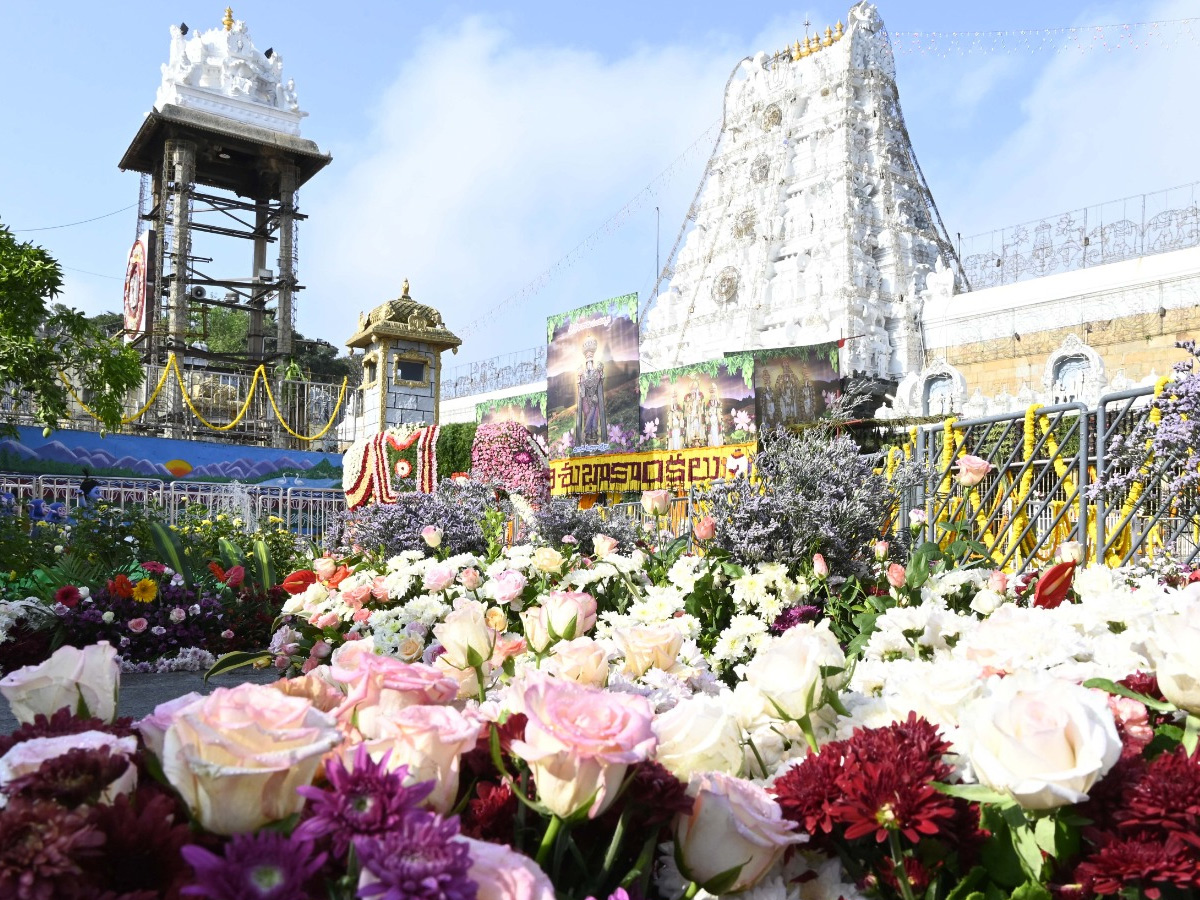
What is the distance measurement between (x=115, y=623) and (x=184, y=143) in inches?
1113

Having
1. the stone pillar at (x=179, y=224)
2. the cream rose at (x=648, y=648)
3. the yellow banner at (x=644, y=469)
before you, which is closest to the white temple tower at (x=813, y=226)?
the yellow banner at (x=644, y=469)

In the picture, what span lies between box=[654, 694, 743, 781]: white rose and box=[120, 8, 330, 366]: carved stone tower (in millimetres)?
30235

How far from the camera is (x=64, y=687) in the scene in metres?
1.16

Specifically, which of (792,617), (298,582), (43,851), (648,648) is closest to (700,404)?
(298,582)

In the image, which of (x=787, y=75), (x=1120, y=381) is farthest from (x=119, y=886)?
(x=787, y=75)

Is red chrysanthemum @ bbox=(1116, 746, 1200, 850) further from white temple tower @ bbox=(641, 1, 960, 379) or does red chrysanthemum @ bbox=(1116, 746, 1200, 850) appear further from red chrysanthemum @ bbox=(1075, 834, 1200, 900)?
white temple tower @ bbox=(641, 1, 960, 379)

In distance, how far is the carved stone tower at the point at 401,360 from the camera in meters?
13.9

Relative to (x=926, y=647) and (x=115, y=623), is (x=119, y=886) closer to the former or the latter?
(x=926, y=647)

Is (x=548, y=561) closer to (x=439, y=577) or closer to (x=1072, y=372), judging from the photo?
(x=439, y=577)

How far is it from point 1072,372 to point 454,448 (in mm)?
17047

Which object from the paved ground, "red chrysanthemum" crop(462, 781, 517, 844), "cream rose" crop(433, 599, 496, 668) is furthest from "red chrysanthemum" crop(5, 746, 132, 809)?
the paved ground

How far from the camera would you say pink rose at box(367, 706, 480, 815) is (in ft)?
3.27

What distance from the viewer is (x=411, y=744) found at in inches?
39.4

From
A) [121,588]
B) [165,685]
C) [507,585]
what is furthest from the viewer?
[121,588]
